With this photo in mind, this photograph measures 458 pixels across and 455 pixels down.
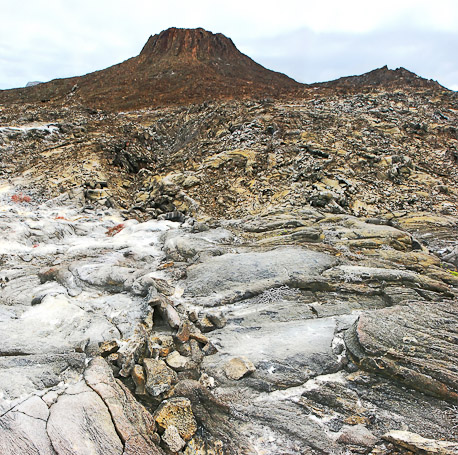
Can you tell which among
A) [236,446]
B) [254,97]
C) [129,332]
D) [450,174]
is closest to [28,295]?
[129,332]

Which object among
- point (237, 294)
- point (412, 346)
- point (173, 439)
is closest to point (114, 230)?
point (237, 294)

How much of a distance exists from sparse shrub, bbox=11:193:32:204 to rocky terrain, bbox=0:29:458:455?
10 cm

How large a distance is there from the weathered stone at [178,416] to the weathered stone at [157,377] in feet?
0.67

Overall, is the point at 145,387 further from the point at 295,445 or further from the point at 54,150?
the point at 54,150

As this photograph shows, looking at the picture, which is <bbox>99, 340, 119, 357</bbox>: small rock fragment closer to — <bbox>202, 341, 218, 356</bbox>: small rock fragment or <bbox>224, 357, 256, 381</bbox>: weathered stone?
<bbox>202, 341, 218, 356</bbox>: small rock fragment

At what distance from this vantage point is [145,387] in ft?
14.1

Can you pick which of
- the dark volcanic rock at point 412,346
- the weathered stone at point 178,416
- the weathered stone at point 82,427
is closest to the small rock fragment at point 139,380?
the weathered stone at point 178,416

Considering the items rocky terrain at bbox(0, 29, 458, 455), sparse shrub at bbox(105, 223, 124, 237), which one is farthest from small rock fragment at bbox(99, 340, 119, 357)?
sparse shrub at bbox(105, 223, 124, 237)

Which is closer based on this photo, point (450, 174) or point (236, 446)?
point (236, 446)

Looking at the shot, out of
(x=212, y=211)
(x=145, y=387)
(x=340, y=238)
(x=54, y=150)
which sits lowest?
(x=145, y=387)

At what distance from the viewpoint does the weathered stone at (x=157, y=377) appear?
4.25 m

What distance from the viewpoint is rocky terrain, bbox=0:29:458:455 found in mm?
3859

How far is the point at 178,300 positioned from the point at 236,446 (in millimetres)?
3333

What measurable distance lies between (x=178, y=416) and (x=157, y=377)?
64cm
